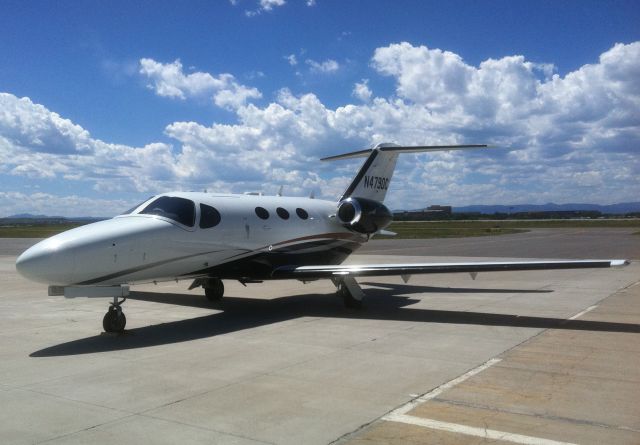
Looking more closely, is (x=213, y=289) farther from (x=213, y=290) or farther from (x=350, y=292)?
(x=350, y=292)

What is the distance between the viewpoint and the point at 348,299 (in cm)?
1334

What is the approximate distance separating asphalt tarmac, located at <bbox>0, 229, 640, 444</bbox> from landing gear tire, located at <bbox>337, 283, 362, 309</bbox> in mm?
324

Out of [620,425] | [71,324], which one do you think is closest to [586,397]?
[620,425]

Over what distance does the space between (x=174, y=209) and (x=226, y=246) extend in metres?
1.53

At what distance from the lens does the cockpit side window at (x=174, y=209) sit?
11.6 meters

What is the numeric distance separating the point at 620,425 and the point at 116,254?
8.05 meters

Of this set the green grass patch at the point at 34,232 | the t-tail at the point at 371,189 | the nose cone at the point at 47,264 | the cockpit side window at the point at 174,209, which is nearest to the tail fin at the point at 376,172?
the t-tail at the point at 371,189

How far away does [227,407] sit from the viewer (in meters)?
6.16

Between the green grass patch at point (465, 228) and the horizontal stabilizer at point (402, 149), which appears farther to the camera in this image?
the green grass patch at point (465, 228)

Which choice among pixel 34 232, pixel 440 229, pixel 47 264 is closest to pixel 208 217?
pixel 47 264

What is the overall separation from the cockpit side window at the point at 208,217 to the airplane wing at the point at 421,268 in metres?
2.00

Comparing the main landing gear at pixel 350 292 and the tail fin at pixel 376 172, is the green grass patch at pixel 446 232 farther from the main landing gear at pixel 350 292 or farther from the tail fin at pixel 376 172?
the main landing gear at pixel 350 292

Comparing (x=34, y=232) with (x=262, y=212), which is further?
(x=34, y=232)

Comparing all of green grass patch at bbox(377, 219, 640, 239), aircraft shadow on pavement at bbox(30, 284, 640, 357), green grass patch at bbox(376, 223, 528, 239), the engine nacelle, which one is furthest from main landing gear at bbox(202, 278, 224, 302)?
green grass patch at bbox(377, 219, 640, 239)
